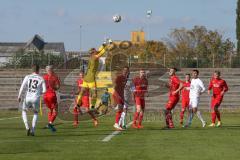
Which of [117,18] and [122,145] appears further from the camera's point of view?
[117,18]

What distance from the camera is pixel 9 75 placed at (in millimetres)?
47000

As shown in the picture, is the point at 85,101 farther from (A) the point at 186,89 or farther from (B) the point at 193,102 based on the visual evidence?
(B) the point at 193,102

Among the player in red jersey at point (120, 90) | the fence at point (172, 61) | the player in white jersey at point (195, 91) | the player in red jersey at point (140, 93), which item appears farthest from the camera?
the fence at point (172, 61)

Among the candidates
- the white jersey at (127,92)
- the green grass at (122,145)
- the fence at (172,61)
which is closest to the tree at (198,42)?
the fence at (172,61)

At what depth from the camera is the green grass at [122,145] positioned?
43.5 feet

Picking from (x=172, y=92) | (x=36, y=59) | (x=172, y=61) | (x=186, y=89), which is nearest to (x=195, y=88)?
(x=186, y=89)

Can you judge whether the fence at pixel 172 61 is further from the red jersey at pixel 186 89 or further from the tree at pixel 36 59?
the red jersey at pixel 186 89

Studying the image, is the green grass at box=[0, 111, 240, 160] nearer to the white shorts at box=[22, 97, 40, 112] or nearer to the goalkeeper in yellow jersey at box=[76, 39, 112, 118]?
the white shorts at box=[22, 97, 40, 112]

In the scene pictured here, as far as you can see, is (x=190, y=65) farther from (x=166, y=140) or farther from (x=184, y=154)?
(x=184, y=154)

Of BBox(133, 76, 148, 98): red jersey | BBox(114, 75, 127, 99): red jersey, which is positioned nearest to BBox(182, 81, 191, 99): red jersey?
BBox(133, 76, 148, 98): red jersey

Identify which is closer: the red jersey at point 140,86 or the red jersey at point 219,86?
the red jersey at point 140,86

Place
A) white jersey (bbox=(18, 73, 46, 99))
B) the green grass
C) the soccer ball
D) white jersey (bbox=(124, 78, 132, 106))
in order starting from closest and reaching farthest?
the green grass → white jersey (bbox=(18, 73, 46, 99)) → white jersey (bbox=(124, 78, 132, 106)) → the soccer ball

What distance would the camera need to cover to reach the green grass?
522 inches

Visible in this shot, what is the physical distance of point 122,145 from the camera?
15.5 metres
